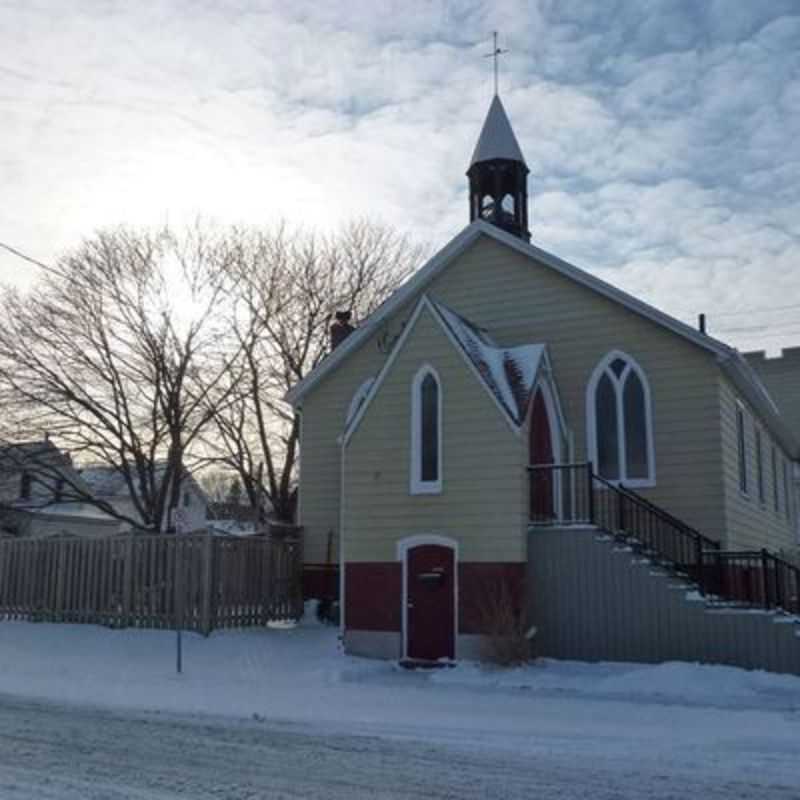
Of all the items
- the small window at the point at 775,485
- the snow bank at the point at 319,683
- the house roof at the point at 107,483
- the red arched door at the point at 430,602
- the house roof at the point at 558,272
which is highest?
the house roof at the point at 558,272

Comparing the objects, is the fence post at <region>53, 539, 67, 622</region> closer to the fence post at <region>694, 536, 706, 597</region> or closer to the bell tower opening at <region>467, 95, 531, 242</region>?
the bell tower opening at <region>467, 95, 531, 242</region>

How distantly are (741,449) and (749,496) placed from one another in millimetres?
1047

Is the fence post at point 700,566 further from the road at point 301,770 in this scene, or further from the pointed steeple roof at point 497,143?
the pointed steeple roof at point 497,143

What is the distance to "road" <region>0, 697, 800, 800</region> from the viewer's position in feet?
24.7

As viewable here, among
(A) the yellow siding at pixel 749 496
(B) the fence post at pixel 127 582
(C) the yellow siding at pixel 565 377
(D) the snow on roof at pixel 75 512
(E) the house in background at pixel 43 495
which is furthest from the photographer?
(D) the snow on roof at pixel 75 512

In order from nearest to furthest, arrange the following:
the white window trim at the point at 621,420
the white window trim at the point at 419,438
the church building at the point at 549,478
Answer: the church building at the point at 549,478 < the white window trim at the point at 419,438 < the white window trim at the point at 621,420

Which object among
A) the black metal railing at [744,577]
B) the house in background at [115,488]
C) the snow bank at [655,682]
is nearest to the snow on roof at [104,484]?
the house in background at [115,488]

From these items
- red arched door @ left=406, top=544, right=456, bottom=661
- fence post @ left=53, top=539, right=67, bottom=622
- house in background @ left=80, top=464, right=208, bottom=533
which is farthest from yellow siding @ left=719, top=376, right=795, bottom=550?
house in background @ left=80, top=464, right=208, bottom=533

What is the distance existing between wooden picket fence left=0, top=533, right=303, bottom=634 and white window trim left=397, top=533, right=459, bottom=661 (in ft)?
12.9

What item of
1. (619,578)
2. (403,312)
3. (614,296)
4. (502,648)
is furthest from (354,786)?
(403,312)

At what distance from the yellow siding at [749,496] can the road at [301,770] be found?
9.84 metres

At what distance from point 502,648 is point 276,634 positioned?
5860 millimetres

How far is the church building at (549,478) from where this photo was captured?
1525 cm

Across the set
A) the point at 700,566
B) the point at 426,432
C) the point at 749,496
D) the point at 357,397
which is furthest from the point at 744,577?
the point at 357,397
